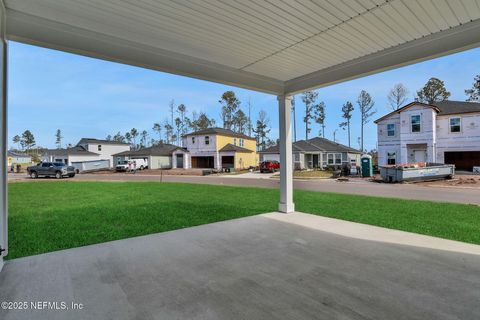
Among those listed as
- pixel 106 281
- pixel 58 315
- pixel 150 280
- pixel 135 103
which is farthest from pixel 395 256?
pixel 135 103

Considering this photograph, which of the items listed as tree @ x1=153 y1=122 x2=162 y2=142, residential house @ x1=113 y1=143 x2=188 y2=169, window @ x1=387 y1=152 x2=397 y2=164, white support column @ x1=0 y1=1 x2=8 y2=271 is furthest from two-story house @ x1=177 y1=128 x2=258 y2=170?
white support column @ x1=0 y1=1 x2=8 y2=271

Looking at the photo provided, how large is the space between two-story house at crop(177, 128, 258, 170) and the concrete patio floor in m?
25.2

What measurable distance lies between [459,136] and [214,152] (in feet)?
71.2

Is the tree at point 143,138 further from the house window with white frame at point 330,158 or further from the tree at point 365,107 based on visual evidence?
the house window with white frame at point 330,158

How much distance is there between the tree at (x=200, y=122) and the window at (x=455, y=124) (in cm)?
3624

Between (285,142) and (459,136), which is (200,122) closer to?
(459,136)

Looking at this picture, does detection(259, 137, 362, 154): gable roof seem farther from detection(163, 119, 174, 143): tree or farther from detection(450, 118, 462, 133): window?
detection(163, 119, 174, 143): tree

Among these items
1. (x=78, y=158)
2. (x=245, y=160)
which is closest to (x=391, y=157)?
(x=245, y=160)

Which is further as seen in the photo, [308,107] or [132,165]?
[308,107]

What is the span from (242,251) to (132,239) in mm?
1990

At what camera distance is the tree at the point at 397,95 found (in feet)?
109

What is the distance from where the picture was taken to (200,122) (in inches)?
1887

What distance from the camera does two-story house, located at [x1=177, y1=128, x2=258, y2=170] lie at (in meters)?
29.5

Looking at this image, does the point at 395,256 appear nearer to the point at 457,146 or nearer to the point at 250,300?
the point at 250,300
